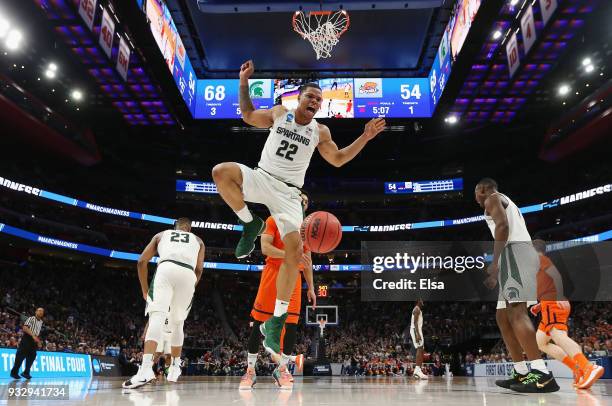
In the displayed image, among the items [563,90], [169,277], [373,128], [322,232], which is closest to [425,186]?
[563,90]

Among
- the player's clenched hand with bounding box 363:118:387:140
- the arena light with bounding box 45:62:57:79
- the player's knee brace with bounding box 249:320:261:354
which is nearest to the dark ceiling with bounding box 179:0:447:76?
the arena light with bounding box 45:62:57:79

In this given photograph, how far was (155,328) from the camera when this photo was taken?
14.9 ft

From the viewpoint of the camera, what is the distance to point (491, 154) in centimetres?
3269

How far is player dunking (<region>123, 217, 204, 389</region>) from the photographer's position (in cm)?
461

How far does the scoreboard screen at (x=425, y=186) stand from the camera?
3319 cm

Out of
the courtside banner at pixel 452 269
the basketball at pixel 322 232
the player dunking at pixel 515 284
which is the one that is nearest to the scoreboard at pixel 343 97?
the courtside banner at pixel 452 269

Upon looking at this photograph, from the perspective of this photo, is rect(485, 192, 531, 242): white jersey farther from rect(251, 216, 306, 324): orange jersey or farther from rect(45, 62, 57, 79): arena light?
rect(45, 62, 57, 79): arena light

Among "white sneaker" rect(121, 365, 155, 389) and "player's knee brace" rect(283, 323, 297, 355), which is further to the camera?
"player's knee brace" rect(283, 323, 297, 355)

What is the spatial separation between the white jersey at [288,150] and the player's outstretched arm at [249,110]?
0.06 meters

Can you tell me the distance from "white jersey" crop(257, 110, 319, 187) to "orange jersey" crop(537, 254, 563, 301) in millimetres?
3036

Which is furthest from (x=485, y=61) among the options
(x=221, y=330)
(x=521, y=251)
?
(x=221, y=330)

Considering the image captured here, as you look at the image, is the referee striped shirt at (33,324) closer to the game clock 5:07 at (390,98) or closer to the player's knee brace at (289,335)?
the player's knee brace at (289,335)

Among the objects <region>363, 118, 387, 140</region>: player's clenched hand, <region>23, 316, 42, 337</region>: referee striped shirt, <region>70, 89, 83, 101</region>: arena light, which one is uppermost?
<region>70, 89, 83, 101</region>: arena light

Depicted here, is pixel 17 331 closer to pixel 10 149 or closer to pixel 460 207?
pixel 10 149
